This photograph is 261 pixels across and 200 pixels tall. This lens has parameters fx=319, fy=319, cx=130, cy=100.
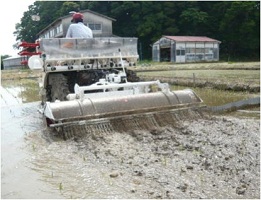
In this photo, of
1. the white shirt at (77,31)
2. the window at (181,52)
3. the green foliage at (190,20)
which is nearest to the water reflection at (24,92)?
the white shirt at (77,31)

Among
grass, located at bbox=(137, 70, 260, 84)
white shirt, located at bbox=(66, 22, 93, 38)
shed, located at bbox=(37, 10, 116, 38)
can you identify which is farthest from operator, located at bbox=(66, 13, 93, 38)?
shed, located at bbox=(37, 10, 116, 38)

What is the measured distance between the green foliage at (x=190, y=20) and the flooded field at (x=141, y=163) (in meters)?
33.4

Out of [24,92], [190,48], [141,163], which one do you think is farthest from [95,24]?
[141,163]

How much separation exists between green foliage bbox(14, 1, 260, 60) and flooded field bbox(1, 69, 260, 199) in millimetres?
33363

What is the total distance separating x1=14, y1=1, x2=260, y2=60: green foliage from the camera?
36438mm

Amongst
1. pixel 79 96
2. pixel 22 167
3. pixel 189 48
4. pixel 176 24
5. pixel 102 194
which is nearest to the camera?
pixel 102 194

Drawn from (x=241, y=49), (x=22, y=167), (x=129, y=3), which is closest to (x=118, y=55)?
(x=22, y=167)

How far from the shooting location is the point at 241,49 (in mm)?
38594

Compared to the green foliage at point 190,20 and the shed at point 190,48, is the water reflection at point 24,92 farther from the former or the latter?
the green foliage at point 190,20

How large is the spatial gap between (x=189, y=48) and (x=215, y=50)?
3.51m

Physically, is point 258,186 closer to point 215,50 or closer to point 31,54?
point 31,54

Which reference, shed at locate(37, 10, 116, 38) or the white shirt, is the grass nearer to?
the white shirt

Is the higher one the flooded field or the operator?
the operator

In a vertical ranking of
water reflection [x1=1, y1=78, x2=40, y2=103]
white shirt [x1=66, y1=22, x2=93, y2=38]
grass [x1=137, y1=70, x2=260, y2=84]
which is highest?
white shirt [x1=66, y1=22, x2=93, y2=38]
